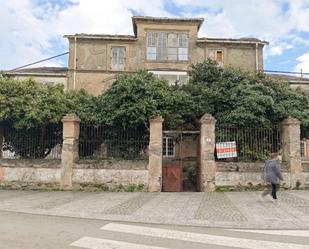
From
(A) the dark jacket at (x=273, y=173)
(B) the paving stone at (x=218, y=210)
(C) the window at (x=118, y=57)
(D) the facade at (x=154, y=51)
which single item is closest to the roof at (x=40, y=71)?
(D) the facade at (x=154, y=51)

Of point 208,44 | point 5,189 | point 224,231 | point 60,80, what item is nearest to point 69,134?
point 5,189

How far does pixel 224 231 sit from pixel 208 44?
2455cm

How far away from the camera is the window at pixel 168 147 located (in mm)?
18094

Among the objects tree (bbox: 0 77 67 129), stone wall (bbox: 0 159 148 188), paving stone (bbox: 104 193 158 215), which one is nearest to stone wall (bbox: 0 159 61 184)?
stone wall (bbox: 0 159 148 188)

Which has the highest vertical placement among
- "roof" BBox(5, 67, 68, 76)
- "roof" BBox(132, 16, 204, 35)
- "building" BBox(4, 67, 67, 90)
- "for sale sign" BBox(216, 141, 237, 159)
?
"roof" BBox(132, 16, 204, 35)

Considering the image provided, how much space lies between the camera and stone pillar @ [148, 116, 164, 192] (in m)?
16.2

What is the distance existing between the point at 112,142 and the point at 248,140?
6059 millimetres

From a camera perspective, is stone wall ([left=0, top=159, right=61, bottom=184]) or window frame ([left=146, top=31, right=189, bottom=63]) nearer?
stone wall ([left=0, top=159, right=61, bottom=184])

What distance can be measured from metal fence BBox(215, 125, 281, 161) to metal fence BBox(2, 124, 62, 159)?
24.2 ft

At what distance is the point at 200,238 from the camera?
7621 millimetres

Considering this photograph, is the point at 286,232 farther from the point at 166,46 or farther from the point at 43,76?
the point at 43,76

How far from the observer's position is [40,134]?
1766 cm

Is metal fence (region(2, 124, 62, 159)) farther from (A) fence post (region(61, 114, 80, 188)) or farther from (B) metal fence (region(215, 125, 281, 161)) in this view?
(B) metal fence (region(215, 125, 281, 161))

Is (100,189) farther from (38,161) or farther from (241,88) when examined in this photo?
(241,88)
